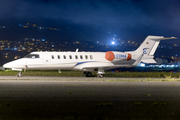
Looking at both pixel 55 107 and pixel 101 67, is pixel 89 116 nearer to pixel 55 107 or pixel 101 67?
pixel 55 107

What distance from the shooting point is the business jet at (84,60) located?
29.7 metres

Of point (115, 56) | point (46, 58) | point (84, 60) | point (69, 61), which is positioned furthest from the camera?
point (115, 56)

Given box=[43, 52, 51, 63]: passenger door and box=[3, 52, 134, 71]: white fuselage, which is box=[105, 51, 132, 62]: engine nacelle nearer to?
box=[3, 52, 134, 71]: white fuselage

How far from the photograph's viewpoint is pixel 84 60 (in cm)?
3238

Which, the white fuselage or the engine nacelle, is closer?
the white fuselage

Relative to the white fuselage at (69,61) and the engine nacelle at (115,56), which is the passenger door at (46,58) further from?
the engine nacelle at (115,56)

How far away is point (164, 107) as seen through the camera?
10.4 meters

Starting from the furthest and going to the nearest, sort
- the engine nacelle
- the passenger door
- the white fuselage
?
1. the engine nacelle
2. the passenger door
3. the white fuselage

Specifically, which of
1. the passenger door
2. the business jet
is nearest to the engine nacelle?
the business jet

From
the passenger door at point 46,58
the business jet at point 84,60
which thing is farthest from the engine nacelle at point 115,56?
the passenger door at point 46,58

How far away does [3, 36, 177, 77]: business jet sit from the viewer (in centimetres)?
2972

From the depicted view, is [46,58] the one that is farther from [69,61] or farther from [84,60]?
[84,60]

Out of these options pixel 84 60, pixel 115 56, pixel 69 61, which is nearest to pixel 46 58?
pixel 69 61

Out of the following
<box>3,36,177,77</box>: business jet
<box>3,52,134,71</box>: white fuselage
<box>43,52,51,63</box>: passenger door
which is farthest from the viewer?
<box>43,52,51,63</box>: passenger door
